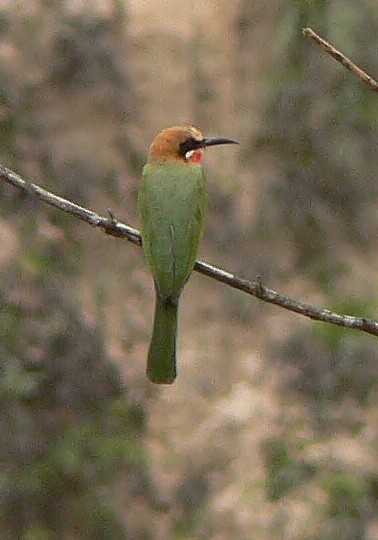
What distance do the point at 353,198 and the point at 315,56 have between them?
0.82 metres

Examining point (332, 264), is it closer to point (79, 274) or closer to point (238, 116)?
point (238, 116)

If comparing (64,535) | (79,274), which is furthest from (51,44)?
(64,535)

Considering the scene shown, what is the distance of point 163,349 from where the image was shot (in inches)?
118

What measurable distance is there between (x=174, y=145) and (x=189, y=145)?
0.05m

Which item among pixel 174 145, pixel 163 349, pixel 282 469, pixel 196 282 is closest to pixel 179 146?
pixel 174 145

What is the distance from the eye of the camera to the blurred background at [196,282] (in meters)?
5.30

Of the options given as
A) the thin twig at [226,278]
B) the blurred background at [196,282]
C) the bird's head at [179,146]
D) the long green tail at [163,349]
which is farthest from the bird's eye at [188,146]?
the blurred background at [196,282]

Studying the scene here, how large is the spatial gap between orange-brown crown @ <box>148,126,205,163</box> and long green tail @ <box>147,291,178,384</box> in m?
0.55

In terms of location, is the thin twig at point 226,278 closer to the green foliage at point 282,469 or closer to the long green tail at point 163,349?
the long green tail at point 163,349

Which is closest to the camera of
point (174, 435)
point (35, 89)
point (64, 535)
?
point (64, 535)

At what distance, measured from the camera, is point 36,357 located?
5.35m

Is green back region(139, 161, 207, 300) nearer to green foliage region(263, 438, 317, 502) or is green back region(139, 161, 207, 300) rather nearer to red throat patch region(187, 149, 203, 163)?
red throat patch region(187, 149, 203, 163)

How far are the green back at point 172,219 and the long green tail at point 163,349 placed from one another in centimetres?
8

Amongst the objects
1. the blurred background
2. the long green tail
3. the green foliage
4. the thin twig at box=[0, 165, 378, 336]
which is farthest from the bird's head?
the green foliage
